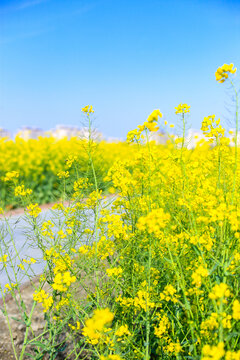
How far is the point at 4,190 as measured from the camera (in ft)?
26.1

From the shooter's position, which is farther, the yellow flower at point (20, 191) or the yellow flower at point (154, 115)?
the yellow flower at point (20, 191)

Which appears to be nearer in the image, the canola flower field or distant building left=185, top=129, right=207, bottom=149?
the canola flower field

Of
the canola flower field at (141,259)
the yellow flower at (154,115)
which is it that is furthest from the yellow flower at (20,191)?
the yellow flower at (154,115)

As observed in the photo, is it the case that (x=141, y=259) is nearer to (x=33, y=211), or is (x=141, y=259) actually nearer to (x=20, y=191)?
(x=33, y=211)

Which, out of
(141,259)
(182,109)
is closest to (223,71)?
(182,109)

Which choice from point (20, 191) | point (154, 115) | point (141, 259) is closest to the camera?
point (154, 115)

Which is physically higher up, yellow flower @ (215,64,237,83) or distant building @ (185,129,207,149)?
yellow flower @ (215,64,237,83)

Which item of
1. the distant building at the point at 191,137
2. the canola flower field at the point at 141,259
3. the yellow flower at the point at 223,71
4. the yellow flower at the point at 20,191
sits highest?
the yellow flower at the point at 223,71

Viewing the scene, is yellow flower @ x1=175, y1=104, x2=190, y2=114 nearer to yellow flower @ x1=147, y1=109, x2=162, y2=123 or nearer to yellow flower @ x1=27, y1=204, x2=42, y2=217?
yellow flower @ x1=147, y1=109, x2=162, y2=123

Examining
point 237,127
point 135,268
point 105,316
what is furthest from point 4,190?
point 105,316

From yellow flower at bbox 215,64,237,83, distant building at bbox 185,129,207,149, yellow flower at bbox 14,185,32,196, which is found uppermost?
yellow flower at bbox 215,64,237,83

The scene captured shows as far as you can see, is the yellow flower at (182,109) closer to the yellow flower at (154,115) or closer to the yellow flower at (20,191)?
the yellow flower at (154,115)

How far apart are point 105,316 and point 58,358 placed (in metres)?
1.82

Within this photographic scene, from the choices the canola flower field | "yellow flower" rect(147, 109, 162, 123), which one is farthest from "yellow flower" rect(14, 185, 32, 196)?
"yellow flower" rect(147, 109, 162, 123)
